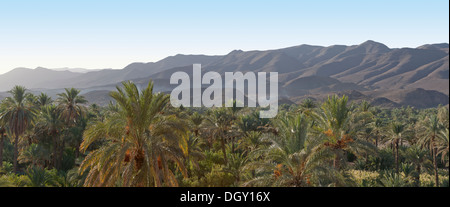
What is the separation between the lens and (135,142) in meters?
10.2

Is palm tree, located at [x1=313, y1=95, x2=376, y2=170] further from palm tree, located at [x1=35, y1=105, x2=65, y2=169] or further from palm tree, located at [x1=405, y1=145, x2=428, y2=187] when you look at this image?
palm tree, located at [x1=35, y1=105, x2=65, y2=169]

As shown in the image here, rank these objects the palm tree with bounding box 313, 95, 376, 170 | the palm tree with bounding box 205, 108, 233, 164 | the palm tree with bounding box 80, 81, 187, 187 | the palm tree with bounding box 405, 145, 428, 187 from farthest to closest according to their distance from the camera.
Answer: the palm tree with bounding box 405, 145, 428, 187 < the palm tree with bounding box 205, 108, 233, 164 < the palm tree with bounding box 313, 95, 376, 170 < the palm tree with bounding box 80, 81, 187, 187

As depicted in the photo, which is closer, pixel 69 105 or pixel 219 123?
pixel 219 123

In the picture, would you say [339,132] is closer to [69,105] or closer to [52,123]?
[69,105]

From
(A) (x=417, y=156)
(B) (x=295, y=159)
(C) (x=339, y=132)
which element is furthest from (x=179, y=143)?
(A) (x=417, y=156)

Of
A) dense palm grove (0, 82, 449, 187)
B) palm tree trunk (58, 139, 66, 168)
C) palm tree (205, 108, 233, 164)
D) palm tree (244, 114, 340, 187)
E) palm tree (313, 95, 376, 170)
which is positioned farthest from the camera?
palm tree trunk (58, 139, 66, 168)

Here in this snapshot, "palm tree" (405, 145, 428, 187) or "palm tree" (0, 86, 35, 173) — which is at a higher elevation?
"palm tree" (0, 86, 35, 173)

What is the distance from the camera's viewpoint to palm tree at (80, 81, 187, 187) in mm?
9836

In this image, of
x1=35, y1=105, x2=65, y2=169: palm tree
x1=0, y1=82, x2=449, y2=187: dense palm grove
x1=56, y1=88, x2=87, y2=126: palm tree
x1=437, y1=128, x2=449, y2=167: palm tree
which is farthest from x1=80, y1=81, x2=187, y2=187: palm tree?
x1=56, y1=88, x2=87, y2=126: palm tree

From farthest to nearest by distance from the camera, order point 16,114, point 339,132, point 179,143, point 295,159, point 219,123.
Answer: point 219,123 → point 16,114 → point 339,132 → point 295,159 → point 179,143

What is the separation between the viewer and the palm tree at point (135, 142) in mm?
9836

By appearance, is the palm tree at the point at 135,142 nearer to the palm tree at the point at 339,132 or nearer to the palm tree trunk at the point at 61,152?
the palm tree at the point at 339,132
